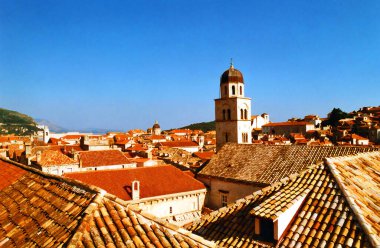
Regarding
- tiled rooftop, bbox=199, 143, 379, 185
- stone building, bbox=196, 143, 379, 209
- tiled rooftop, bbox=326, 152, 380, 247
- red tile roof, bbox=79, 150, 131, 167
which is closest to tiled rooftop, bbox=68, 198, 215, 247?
tiled rooftop, bbox=326, 152, 380, 247

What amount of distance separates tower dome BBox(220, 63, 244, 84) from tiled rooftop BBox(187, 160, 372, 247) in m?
29.3

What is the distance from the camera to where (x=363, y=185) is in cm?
871

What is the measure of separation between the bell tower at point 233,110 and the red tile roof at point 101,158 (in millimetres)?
13294

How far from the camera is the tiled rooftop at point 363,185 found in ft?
22.6

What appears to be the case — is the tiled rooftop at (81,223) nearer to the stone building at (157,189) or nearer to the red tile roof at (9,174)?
the red tile roof at (9,174)

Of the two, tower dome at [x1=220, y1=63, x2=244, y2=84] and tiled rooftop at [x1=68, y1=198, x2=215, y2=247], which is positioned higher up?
tower dome at [x1=220, y1=63, x2=244, y2=84]

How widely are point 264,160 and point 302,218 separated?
15.5m

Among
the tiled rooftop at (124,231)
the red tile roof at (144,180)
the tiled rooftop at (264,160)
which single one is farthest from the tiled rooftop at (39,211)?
the tiled rooftop at (264,160)

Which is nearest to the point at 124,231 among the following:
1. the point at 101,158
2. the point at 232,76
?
the point at 232,76

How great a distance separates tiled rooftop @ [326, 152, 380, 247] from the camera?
6.89m

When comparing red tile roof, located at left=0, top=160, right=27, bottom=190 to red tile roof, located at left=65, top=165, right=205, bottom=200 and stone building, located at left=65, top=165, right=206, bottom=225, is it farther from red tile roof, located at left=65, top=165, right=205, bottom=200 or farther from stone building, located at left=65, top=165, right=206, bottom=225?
red tile roof, located at left=65, top=165, right=205, bottom=200

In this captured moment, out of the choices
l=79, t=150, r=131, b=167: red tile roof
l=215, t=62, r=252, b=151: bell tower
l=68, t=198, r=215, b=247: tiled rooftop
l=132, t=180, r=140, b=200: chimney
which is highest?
l=215, t=62, r=252, b=151: bell tower

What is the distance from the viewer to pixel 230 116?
3838 centimetres

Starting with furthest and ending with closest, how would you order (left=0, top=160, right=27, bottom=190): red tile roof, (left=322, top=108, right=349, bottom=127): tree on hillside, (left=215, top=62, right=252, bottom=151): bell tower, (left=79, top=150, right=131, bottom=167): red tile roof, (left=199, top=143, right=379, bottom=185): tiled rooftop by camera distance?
(left=322, top=108, right=349, bottom=127): tree on hillside → (left=215, top=62, right=252, bottom=151): bell tower → (left=79, top=150, right=131, bottom=167): red tile roof → (left=199, top=143, right=379, bottom=185): tiled rooftop → (left=0, top=160, right=27, bottom=190): red tile roof
